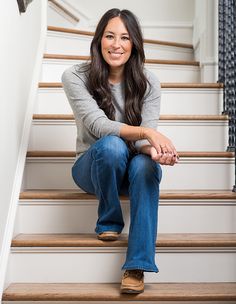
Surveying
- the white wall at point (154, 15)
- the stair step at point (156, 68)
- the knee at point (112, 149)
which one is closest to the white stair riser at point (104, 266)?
the knee at point (112, 149)

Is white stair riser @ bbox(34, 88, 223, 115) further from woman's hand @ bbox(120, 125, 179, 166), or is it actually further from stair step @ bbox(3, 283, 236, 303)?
stair step @ bbox(3, 283, 236, 303)

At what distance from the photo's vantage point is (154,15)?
4.27 meters

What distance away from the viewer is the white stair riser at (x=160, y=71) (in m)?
3.12

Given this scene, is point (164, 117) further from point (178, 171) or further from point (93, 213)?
point (93, 213)

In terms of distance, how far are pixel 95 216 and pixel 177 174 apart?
47 cm

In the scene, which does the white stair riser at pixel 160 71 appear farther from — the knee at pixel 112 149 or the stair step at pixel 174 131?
the knee at pixel 112 149

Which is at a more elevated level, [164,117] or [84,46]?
[84,46]

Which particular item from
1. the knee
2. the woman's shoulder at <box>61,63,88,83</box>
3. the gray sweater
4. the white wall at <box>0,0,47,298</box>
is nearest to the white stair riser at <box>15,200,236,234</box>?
the white wall at <box>0,0,47,298</box>

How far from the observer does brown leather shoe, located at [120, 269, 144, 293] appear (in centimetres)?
184

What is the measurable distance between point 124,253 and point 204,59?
171 cm

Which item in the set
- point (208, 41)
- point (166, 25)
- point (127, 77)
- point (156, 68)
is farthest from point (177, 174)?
point (166, 25)

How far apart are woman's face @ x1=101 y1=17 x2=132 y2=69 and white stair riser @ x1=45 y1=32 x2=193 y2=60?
3.93ft

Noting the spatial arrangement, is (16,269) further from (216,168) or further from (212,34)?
(212,34)

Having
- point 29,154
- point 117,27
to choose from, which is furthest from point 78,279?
point 117,27
